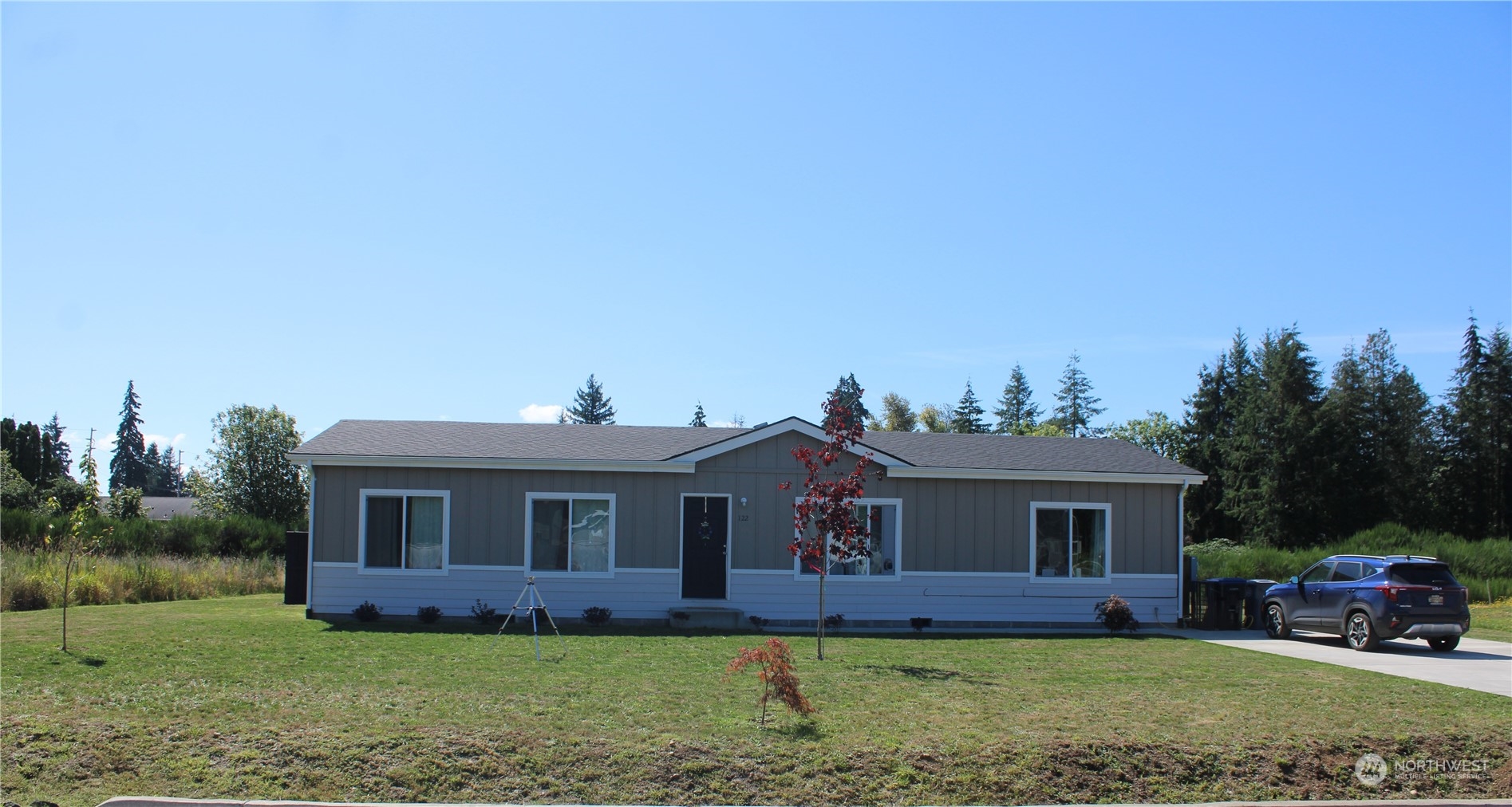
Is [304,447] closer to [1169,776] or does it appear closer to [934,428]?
[1169,776]

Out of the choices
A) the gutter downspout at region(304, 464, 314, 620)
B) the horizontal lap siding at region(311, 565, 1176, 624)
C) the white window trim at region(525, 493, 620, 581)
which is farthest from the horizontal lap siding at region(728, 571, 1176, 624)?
the gutter downspout at region(304, 464, 314, 620)

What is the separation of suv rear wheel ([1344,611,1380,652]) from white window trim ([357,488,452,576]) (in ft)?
46.2

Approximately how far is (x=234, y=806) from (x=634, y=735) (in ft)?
9.14

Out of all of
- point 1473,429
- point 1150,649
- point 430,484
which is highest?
point 1473,429

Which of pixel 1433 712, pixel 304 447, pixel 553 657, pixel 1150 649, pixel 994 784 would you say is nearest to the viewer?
pixel 994 784

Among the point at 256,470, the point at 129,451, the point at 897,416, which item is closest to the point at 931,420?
the point at 897,416

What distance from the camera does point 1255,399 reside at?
51.3m

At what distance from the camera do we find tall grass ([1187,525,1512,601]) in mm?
28062

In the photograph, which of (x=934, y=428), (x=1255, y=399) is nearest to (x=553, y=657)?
(x=1255, y=399)

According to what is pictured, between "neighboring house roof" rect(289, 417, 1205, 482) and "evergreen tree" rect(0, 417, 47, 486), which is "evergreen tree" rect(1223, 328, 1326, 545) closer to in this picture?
"neighboring house roof" rect(289, 417, 1205, 482)

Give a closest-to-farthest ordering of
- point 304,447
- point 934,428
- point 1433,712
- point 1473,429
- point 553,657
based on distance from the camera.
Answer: point 1433,712, point 553,657, point 304,447, point 1473,429, point 934,428

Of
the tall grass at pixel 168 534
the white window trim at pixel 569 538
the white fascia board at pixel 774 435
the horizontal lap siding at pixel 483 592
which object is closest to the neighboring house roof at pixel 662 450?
the white fascia board at pixel 774 435

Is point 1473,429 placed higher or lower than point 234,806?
higher

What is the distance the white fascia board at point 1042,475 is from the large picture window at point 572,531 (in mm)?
4953
